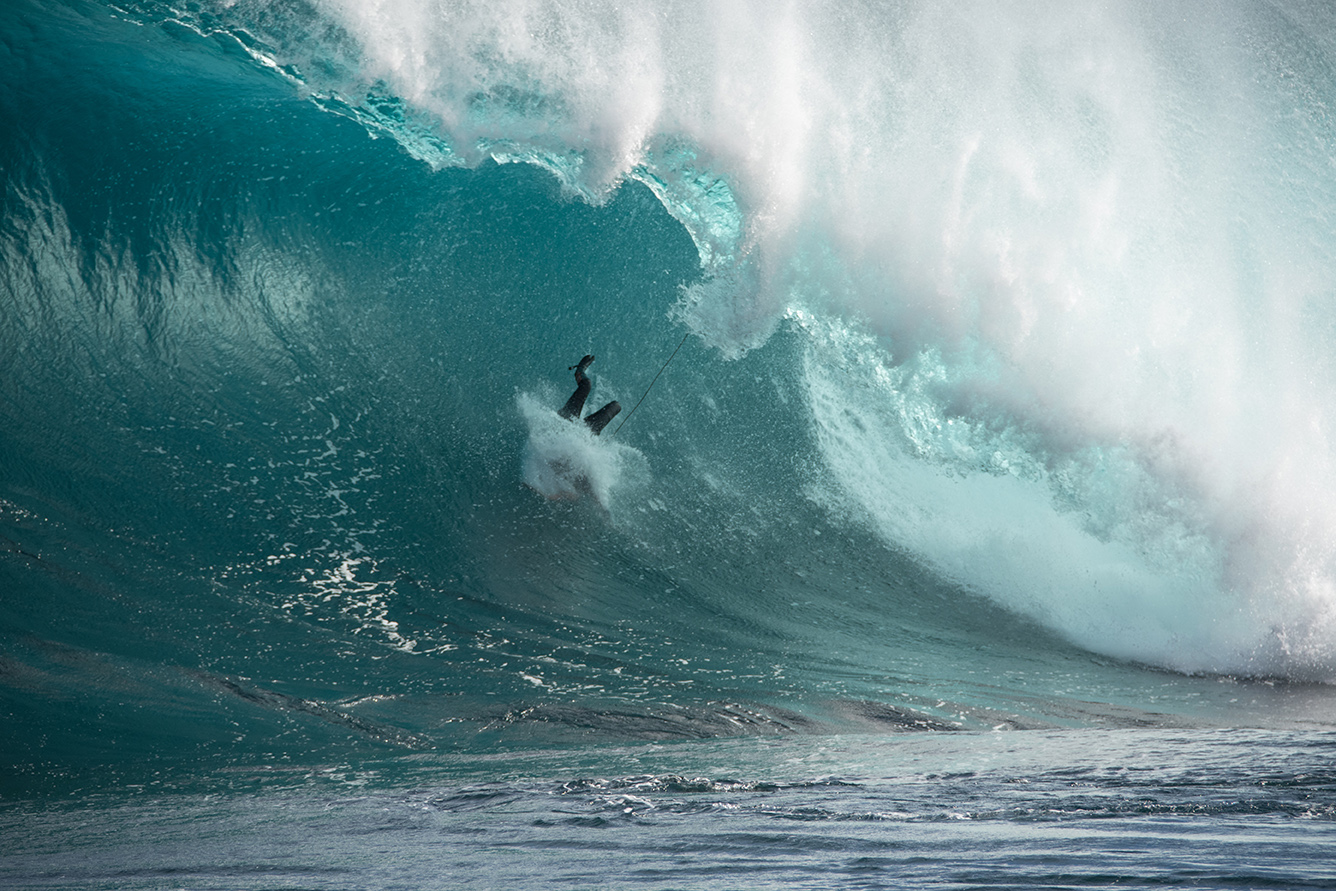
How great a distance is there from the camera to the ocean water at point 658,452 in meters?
2.87

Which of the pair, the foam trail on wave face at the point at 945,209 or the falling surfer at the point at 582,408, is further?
the foam trail on wave face at the point at 945,209

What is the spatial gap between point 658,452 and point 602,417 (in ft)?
2.03

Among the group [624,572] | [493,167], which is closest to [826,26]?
[493,167]

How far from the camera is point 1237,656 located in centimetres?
675

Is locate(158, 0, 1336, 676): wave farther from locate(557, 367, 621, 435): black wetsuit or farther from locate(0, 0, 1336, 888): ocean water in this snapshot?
locate(557, 367, 621, 435): black wetsuit

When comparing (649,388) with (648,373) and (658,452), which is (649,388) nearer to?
(648,373)

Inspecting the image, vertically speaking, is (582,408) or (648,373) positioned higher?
(648,373)

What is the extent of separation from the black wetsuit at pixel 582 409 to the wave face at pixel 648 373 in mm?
163

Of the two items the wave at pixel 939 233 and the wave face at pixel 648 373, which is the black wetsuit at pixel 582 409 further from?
the wave at pixel 939 233

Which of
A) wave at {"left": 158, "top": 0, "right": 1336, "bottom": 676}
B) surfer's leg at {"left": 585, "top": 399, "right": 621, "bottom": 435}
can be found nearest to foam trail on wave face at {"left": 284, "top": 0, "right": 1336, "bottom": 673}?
wave at {"left": 158, "top": 0, "right": 1336, "bottom": 676}

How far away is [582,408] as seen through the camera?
7.83 meters

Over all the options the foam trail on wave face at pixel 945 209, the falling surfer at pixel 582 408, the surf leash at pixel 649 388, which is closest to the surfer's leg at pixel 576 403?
A: the falling surfer at pixel 582 408

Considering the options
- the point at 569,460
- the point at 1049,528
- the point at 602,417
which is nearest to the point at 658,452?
the point at 602,417

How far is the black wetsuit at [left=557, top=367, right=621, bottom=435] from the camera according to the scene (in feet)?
25.1
